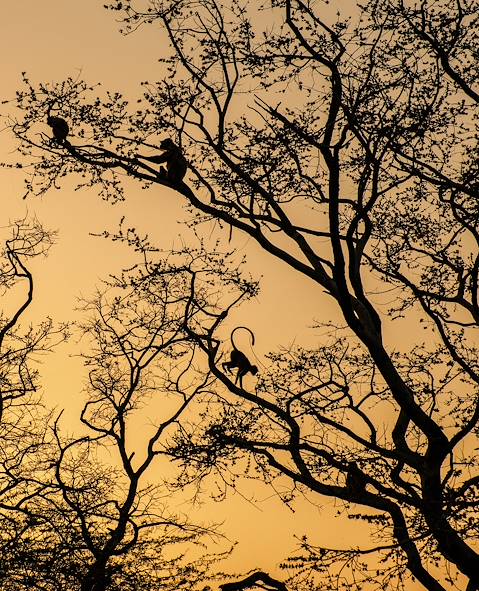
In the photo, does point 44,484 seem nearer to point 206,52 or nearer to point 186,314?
point 186,314

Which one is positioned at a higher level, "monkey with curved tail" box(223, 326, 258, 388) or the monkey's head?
the monkey's head

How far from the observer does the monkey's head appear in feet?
44.3

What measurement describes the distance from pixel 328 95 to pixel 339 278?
2690 mm

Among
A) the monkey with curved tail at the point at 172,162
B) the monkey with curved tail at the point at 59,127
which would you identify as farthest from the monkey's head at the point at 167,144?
the monkey with curved tail at the point at 59,127

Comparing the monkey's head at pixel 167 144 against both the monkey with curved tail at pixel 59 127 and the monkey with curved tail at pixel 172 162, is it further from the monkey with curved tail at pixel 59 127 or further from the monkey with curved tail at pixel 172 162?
the monkey with curved tail at pixel 59 127

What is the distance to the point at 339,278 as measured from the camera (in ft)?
37.3

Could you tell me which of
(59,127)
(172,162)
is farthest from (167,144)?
(59,127)

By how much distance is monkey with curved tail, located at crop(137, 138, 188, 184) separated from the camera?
524 inches

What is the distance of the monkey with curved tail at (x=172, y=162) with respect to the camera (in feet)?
43.7

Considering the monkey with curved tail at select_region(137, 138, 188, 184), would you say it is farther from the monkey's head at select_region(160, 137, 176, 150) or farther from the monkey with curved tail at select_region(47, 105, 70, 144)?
the monkey with curved tail at select_region(47, 105, 70, 144)

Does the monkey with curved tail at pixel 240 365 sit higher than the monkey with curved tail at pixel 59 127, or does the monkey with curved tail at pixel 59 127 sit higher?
the monkey with curved tail at pixel 59 127

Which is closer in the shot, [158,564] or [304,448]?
[304,448]

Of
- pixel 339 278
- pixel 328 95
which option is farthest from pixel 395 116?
pixel 339 278

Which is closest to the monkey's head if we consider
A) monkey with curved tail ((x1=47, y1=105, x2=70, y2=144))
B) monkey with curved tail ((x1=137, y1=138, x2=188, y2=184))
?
monkey with curved tail ((x1=137, y1=138, x2=188, y2=184))
